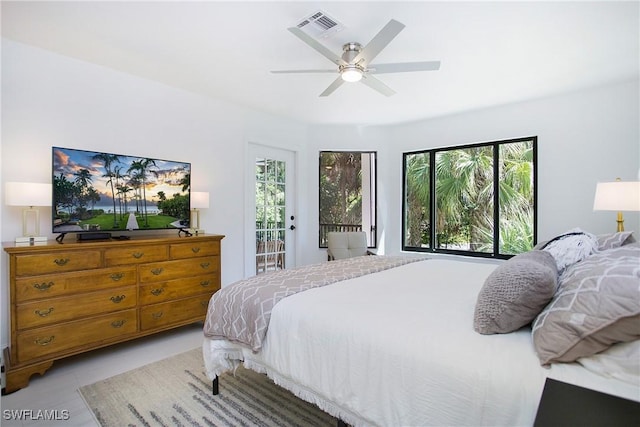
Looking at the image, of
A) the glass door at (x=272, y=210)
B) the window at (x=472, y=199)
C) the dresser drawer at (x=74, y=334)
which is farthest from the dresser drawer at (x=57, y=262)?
the window at (x=472, y=199)

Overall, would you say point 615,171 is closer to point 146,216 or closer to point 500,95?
point 500,95

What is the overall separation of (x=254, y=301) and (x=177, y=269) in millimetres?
1594

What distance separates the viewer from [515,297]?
1171 mm

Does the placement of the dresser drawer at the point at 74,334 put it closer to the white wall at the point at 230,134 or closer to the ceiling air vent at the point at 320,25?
the white wall at the point at 230,134

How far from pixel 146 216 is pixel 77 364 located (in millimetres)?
1309

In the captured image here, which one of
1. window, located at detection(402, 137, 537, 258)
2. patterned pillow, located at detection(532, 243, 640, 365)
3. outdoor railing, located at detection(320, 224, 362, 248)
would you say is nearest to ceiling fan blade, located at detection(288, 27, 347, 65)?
patterned pillow, located at detection(532, 243, 640, 365)

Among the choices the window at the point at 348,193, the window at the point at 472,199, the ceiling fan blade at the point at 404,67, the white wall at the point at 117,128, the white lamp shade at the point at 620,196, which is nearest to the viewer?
the ceiling fan blade at the point at 404,67

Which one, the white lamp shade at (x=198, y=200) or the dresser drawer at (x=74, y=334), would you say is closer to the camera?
the dresser drawer at (x=74, y=334)

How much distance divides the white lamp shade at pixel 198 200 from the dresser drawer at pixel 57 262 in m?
1.06

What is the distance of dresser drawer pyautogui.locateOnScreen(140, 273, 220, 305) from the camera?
113 inches

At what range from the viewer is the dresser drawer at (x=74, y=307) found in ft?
7.36

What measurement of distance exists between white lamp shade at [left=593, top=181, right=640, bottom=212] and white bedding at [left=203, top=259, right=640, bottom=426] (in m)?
1.88

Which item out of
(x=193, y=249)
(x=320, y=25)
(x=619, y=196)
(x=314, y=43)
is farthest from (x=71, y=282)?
(x=619, y=196)

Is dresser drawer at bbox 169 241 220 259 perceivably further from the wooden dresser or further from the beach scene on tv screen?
the beach scene on tv screen
